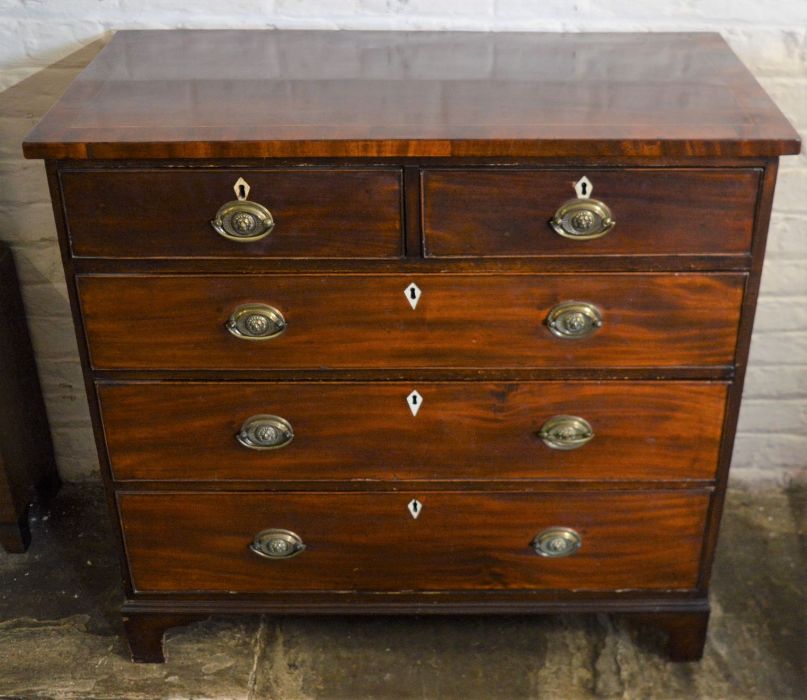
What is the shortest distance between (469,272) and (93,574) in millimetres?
1046

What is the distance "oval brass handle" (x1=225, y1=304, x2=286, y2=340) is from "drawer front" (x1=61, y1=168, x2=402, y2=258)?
0.08 metres

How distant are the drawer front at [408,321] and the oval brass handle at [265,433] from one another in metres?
0.09

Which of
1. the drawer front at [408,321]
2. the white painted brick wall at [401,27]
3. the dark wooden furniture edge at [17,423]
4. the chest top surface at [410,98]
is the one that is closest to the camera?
the chest top surface at [410,98]

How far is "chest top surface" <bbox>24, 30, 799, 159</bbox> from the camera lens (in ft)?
4.54

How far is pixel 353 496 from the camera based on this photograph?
170cm

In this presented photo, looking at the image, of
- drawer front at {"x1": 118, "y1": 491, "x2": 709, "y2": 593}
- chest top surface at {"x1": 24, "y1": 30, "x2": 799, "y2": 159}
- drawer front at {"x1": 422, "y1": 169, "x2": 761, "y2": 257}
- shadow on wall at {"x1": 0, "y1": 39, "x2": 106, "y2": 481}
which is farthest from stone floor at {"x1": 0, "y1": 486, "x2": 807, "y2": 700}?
chest top surface at {"x1": 24, "y1": 30, "x2": 799, "y2": 159}

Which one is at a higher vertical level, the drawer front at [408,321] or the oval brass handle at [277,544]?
the drawer front at [408,321]

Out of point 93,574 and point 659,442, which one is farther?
point 93,574

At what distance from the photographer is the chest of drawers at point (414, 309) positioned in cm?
142

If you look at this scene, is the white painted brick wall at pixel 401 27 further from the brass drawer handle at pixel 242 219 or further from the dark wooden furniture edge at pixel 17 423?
the brass drawer handle at pixel 242 219

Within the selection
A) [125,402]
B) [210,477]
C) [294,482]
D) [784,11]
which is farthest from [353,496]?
[784,11]

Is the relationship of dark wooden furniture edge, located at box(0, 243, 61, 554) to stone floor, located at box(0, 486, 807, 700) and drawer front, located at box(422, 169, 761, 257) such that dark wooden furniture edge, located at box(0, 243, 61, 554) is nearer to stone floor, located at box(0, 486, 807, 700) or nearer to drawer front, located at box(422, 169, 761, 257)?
stone floor, located at box(0, 486, 807, 700)

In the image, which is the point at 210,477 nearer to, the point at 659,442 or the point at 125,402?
the point at 125,402

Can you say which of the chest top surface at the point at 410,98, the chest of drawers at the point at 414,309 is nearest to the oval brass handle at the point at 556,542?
the chest of drawers at the point at 414,309
